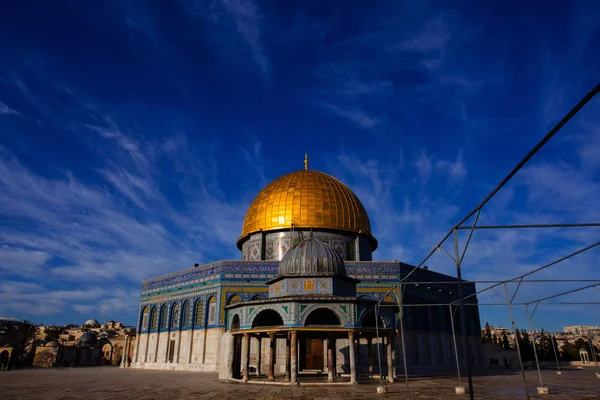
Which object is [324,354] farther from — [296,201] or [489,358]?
[489,358]

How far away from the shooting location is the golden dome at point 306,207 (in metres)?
34.4

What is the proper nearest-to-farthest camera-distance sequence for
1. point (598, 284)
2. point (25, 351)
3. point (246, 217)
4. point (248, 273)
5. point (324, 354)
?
1. point (598, 284)
2. point (324, 354)
3. point (248, 273)
4. point (246, 217)
5. point (25, 351)

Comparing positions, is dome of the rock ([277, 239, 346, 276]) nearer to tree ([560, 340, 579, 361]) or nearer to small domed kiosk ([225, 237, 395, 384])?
small domed kiosk ([225, 237, 395, 384])

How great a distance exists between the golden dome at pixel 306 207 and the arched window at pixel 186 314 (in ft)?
23.5

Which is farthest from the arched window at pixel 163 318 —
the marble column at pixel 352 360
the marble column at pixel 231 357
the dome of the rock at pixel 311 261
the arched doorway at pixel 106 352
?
the arched doorway at pixel 106 352

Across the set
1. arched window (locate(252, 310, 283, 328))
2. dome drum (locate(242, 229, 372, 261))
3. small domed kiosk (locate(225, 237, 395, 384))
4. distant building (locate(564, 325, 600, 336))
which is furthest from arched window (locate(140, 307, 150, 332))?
distant building (locate(564, 325, 600, 336))

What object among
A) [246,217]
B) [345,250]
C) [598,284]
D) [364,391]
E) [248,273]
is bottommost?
[364,391]

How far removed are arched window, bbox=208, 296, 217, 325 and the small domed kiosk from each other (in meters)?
8.25

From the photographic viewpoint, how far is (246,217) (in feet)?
124

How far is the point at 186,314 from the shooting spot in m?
33.6

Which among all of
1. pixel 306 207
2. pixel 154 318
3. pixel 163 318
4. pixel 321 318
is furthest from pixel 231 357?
pixel 154 318

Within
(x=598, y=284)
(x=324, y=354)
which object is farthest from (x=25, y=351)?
(x=598, y=284)

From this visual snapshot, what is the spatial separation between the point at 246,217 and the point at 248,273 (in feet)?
24.2

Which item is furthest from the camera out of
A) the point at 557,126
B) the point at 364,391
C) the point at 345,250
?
the point at 345,250
